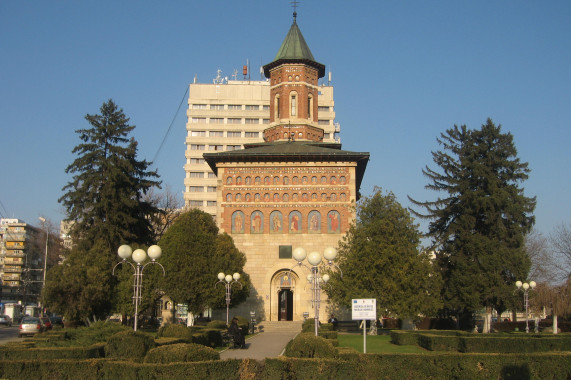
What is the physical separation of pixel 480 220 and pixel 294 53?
62.2 ft

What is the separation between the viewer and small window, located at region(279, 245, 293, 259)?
124 ft

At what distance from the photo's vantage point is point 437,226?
3859 cm

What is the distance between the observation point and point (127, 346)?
548 inches

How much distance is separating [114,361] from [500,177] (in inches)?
1197

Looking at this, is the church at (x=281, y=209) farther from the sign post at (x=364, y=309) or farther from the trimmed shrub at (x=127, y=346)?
the trimmed shrub at (x=127, y=346)

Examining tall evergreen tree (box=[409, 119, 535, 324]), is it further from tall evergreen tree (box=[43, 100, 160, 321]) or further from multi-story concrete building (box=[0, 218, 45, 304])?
multi-story concrete building (box=[0, 218, 45, 304])

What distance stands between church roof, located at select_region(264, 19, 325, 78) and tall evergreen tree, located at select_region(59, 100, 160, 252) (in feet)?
42.8

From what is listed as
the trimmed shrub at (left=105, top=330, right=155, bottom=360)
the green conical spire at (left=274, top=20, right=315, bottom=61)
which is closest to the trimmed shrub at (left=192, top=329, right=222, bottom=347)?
the trimmed shrub at (left=105, top=330, right=155, bottom=360)

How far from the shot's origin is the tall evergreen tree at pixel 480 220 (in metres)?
34.2

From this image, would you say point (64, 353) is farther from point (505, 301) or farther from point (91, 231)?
point (505, 301)

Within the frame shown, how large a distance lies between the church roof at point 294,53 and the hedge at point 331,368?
32731 mm

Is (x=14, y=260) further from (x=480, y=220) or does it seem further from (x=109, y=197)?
(x=480, y=220)

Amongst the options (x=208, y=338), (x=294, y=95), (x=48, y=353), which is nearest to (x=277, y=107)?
(x=294, y=95)

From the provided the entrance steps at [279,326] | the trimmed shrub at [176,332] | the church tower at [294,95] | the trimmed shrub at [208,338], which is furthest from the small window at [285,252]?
the trimmed shrub at [176,332]
